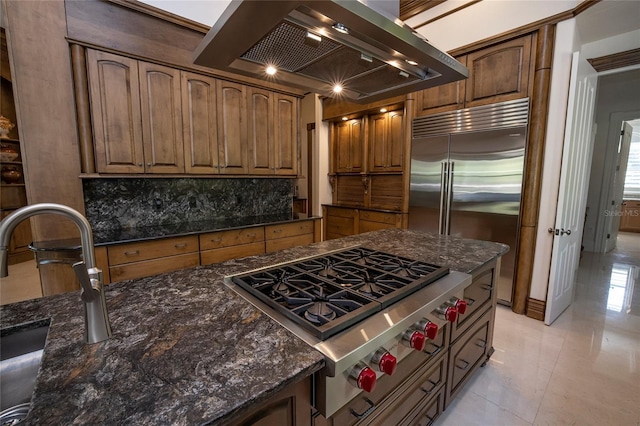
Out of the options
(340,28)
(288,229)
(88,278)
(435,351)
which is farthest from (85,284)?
(288,229)

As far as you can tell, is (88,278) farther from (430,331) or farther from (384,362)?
(430,331)

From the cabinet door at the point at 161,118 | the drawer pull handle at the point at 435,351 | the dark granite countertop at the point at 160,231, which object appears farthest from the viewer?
the cabinet door at the point at 161,118

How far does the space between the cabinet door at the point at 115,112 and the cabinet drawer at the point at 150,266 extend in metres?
0.81

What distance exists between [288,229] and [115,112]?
6.24 feet

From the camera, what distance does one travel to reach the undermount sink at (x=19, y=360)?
2.63 ft

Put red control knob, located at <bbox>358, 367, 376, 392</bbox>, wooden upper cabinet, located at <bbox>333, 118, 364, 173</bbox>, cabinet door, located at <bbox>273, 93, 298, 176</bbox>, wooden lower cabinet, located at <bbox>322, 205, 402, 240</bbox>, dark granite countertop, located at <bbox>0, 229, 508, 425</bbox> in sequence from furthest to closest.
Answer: wooden upper cabinet, located at <bbox>333, 118, 364, 173</bbox>
wooden lower cabinet, located at <bbox>322, 205, 402, 240</bbox>
cabinet door, located at <bbox>273, 93, 298, 176</bbox>
red control knob, located at <bbox>358, 367, 376, 392</bbox>
dark granite countertop, located at <bbox>0, 229, 508, 425</bbox>

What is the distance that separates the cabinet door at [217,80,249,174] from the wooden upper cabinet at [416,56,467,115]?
201cm

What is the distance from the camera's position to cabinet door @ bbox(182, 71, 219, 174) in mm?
2623

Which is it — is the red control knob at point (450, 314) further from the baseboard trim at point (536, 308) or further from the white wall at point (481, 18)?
the white wall at point (481, 18)

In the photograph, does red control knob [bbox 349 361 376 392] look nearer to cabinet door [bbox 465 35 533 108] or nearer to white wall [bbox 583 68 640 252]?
cabinet door [bbox 465 35 533 108]

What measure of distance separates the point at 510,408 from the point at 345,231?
9.74 ft

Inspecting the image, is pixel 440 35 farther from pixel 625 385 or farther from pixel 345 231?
pixel 625 385

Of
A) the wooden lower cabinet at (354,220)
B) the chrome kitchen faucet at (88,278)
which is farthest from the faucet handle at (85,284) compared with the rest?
the wooden lower cabinet at (354,220)

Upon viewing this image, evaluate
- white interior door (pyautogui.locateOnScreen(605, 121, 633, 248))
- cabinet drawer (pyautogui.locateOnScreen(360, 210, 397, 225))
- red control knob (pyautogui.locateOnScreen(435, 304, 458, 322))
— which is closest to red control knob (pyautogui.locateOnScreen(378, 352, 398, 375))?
red control knob (pyautogui.locateOnScreen(435, 304, 458, 322))
